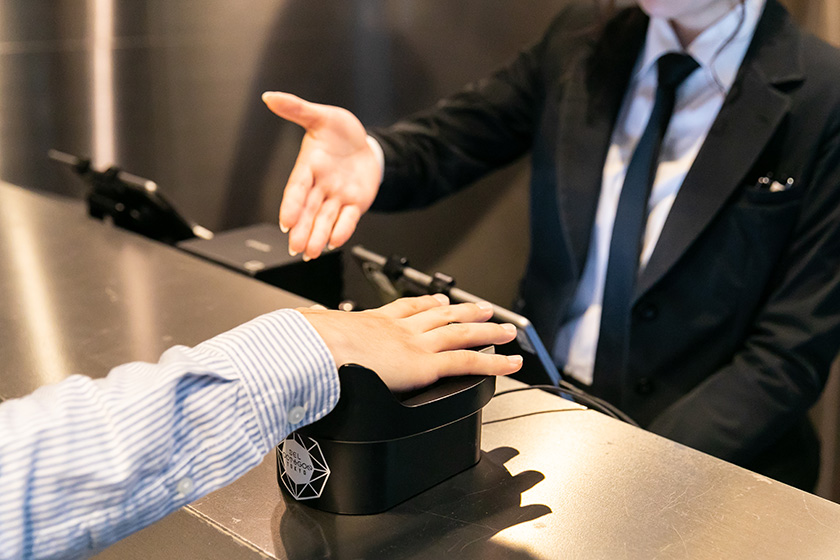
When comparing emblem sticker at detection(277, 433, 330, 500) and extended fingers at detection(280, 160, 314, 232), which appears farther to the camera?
extended fingers at detection(280, 160, 314, 232)

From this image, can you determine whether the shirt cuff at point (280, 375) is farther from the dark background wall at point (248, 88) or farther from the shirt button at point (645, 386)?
the dark background wall at point (248, 88)

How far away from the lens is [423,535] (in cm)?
68

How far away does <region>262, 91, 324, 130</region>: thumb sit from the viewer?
43.1 inches

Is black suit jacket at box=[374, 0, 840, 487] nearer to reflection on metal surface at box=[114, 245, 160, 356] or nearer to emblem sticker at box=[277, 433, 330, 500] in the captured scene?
reflection on metal surface at box=[114, 245, 160, 356]

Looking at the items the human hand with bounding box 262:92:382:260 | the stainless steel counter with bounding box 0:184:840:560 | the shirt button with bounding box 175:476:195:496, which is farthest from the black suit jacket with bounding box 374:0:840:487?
the shirt button with bounding box 175:476:195:496

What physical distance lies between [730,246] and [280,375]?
1.01 meters

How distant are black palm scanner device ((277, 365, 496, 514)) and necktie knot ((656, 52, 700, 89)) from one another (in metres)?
0.89

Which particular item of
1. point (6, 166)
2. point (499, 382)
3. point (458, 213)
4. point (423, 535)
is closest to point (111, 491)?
point (423, 535)

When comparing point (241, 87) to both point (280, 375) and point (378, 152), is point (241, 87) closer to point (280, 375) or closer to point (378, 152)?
point (378, 152)

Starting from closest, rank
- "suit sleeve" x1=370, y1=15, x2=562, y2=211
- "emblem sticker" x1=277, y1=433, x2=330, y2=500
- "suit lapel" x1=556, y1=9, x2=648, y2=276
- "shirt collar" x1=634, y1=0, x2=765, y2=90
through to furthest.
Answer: "emblem sticker" x1=277, y1=433, x2=330, y2=500 < "shirt collar" x1=634, y1=0, x2=765, y2=90 < "suit lapel" x1=556, y1=9, x2=648, y2=276 < "suit sleeve" x1=370, y1=15, x2=562, y2=211

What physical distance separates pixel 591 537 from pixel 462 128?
3.91 feet

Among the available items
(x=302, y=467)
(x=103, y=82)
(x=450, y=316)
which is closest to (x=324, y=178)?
(x=450, y=316)

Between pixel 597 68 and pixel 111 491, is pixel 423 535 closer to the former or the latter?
pixel 111 491

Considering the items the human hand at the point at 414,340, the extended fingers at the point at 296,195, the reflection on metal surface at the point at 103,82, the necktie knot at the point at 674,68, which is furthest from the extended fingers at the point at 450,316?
the reflection on metal surface at the point at 103,82
